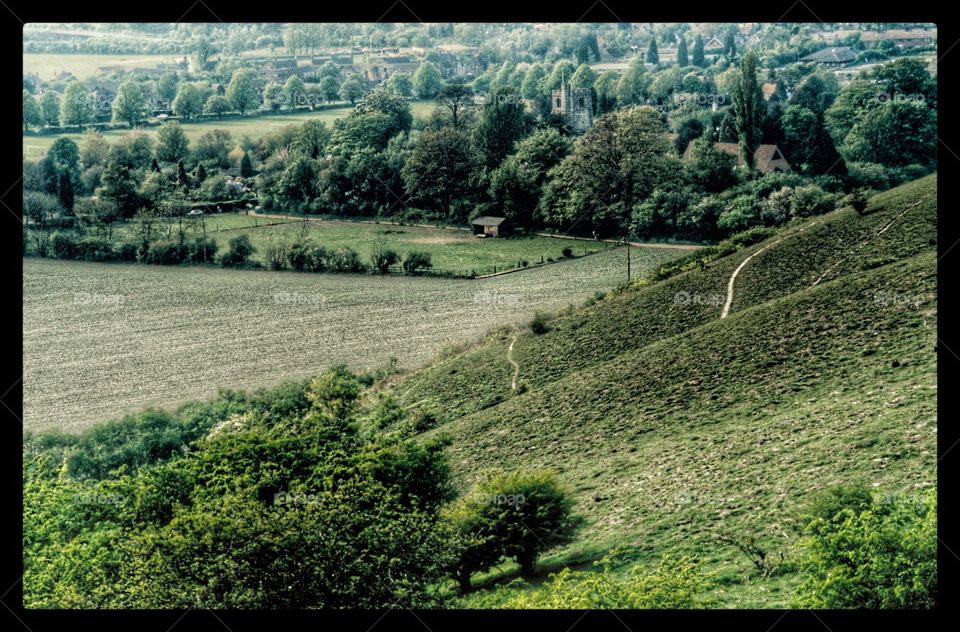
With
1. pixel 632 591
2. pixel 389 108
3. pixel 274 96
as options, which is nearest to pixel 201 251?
pixel 274 96

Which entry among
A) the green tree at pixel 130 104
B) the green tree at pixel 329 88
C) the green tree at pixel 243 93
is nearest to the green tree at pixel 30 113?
the green tree at pixel 130 104

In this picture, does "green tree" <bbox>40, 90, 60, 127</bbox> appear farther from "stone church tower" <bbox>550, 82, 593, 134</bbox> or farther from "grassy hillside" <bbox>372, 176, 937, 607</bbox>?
"stone church tower" <bbox>550, 82, 593, 134</bbox>

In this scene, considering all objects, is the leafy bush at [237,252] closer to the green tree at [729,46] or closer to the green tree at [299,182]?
the green tree at [299,182]

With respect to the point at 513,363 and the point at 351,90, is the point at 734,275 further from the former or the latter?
the point at 351,90

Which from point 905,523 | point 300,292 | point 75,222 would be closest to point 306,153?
point 300,292

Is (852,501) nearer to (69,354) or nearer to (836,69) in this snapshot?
(836,69)
